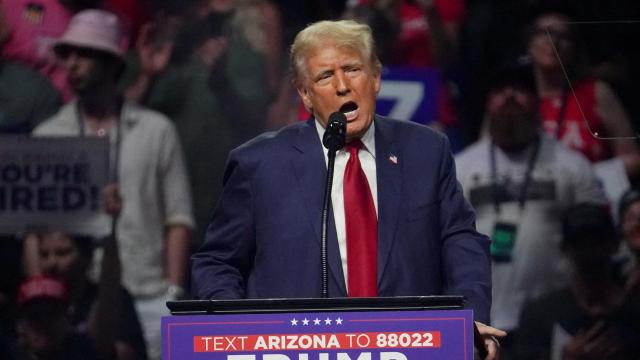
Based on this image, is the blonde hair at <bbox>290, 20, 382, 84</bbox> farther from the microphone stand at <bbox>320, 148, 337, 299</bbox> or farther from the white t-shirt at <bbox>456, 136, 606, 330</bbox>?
the white t-shirt at <bbox>456, 136, 606, 330</bbox>

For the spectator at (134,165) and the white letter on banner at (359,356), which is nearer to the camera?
the white letter on banner at (359,356)

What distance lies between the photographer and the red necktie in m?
3.30

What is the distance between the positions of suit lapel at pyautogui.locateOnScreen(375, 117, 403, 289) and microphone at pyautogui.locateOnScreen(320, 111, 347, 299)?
16cm

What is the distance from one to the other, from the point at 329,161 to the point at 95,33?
3259mm

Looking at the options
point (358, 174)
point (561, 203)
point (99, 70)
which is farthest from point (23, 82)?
point (358, 174)

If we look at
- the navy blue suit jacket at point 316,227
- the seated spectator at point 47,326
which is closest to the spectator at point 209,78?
the seated spectator at point 47,326

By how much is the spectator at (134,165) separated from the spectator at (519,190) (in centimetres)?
126

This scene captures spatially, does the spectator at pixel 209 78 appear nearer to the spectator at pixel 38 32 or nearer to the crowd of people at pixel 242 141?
the crowd of people at pixel 242 141

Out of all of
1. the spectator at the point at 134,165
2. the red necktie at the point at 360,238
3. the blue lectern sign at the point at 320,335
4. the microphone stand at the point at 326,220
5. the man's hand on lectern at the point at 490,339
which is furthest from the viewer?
the spectator at the point at 134,165

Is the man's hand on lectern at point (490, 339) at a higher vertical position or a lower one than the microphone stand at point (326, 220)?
Result: lower

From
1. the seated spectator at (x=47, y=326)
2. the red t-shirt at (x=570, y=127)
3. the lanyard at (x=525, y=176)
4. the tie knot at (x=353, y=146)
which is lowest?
the seated spectator at (x=47, y=326)

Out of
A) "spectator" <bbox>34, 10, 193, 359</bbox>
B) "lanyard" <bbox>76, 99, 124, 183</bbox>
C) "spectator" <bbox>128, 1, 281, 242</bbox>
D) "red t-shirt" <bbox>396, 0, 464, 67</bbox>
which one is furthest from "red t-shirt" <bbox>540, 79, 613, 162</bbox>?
"lanyard" <bbox>76, 99, 124, 183</bbox>

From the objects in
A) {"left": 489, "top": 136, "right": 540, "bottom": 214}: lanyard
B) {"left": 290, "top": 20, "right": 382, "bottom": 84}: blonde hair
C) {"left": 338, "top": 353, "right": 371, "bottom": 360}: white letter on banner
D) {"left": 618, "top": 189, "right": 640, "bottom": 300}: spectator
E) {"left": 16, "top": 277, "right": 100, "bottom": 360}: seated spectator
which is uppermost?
{"left": 290, "top": 20, "right": 382, "bottom": 84}: blonde hair

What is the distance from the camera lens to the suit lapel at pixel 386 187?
3316 mm
